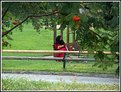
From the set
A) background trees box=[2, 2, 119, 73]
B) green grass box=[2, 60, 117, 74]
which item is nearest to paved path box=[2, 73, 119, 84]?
green grass box=[2, 60, 117, 74]

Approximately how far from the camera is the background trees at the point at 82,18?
3.53m

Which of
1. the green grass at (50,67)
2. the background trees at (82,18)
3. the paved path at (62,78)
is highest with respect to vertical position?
the background trees at (82,18)

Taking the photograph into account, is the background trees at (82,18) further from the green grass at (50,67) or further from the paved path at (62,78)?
the green grass at (50,67)

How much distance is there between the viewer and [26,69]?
11117mm

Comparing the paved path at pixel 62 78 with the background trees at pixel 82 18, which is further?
the paved path at pixel 62 78

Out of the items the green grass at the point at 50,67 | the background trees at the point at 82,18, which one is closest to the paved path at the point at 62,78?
the green grass at the point at 50,67

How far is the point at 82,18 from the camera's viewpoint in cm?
349

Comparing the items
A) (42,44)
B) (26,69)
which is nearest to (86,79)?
(26,69)

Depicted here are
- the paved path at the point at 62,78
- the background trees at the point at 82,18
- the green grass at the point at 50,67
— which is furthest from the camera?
the green grass at the point at 50,67

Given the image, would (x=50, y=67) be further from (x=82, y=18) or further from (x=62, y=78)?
(x=82, y=18)

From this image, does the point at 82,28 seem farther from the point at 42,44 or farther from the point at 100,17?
the point at 42,44

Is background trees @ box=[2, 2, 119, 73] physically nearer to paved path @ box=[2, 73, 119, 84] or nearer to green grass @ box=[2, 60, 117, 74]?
paved path @ box=[2, 73, 119, 84]

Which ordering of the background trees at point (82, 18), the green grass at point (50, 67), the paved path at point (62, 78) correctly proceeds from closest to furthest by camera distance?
the background trees at point (82, 18)
the paved path at point (62, 78)
the green grass at point (50, 67)

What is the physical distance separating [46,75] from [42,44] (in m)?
9.13
